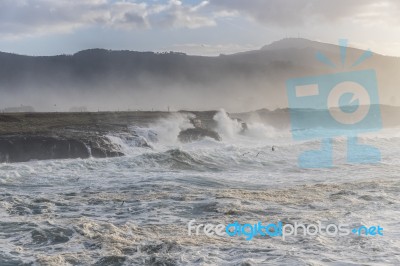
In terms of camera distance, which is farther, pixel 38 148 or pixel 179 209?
pixel 38 148

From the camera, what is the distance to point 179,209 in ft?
35.2

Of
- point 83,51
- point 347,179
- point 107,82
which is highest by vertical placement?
point 83,51

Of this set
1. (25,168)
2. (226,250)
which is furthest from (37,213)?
(25,168)

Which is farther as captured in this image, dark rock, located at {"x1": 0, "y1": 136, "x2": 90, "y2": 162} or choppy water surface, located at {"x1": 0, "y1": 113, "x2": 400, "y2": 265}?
dark rock, located at {"x1": 0, "y1": 136, "x2": 90, "y2": 162}

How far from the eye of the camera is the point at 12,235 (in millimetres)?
8586

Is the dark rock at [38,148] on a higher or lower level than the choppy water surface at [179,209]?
higher

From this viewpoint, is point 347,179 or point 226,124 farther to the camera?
point 226,124

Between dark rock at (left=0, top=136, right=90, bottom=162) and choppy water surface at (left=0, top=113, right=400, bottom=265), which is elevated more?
dark rock at (left=0, top=136, right=90, bottom=162)

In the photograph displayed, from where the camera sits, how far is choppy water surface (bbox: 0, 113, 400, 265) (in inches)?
285

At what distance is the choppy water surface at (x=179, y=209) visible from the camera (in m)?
7.24

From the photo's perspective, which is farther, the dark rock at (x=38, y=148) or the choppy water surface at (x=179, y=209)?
the dark rock at (x=38, y=148)

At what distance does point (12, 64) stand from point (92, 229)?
430 feet

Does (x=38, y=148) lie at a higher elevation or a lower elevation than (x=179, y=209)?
higher

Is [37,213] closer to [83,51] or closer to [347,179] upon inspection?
[347,179]
